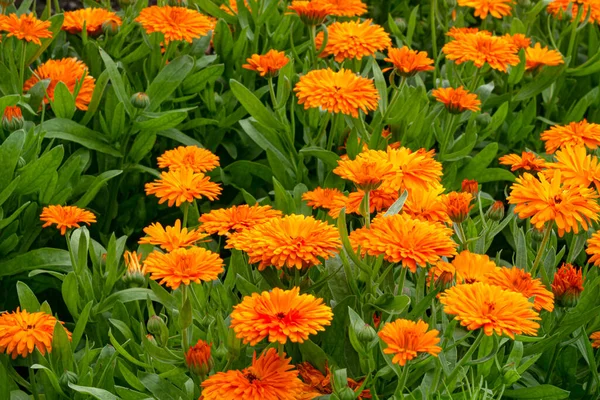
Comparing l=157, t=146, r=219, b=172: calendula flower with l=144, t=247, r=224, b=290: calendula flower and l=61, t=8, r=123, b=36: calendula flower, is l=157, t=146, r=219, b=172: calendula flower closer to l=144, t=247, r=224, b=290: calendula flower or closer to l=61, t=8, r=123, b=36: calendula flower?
l=144, t=247, r=224, b=290: calendula flower

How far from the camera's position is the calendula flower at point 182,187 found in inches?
69.1

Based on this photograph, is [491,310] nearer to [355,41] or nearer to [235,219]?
[235,219]

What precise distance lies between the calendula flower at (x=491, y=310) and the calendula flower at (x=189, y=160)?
0.71 metres

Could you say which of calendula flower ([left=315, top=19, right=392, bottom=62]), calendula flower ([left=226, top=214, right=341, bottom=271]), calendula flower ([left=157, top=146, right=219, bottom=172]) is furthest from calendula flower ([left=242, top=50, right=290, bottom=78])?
calendula flower ([left=226, top=214, right=341, bottom=271])

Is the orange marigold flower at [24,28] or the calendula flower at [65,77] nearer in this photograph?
the orange marigold flower at [24,28]

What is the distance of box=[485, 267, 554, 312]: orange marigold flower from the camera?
1513 millimetres

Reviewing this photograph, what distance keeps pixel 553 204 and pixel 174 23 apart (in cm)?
110

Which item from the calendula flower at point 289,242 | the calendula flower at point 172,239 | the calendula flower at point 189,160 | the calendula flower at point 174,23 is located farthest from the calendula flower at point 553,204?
the calendula flower at point 174,23

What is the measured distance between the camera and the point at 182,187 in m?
1.77

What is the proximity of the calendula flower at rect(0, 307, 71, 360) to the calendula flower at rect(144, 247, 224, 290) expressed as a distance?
255mm

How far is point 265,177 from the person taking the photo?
7.95 feet

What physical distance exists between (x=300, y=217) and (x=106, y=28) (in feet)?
3.97

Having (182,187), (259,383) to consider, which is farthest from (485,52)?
(259,383)

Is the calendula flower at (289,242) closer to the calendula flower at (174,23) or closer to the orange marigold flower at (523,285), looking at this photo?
the orange marigold flower at (523,285)
